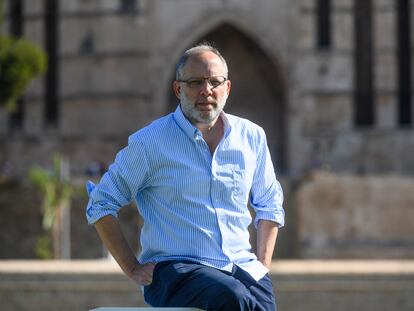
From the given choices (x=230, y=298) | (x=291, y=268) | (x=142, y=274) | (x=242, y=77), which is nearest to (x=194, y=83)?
(x=142, y=274)

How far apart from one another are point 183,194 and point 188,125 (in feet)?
0.91

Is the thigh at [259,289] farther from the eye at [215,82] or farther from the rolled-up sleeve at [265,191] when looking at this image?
the eye at [215,82]

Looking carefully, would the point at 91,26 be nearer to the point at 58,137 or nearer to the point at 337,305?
the point at 58,137

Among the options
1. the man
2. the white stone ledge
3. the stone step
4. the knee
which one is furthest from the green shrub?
the knee

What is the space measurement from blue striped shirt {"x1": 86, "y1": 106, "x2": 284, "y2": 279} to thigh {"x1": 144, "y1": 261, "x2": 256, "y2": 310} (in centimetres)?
9

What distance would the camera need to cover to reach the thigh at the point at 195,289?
13.7 ft

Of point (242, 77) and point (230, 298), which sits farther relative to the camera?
point (242, 77)

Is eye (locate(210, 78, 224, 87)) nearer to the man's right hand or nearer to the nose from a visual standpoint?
the nose

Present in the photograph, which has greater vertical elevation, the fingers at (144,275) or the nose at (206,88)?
the nose at (206,88)

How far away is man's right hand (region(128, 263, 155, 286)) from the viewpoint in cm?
436

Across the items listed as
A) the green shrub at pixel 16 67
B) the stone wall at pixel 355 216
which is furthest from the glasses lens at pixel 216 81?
the green shrub at pixel 16 67

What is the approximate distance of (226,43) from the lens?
1139 inches

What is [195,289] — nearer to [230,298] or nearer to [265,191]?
[230,298]

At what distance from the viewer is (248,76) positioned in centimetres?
2900
